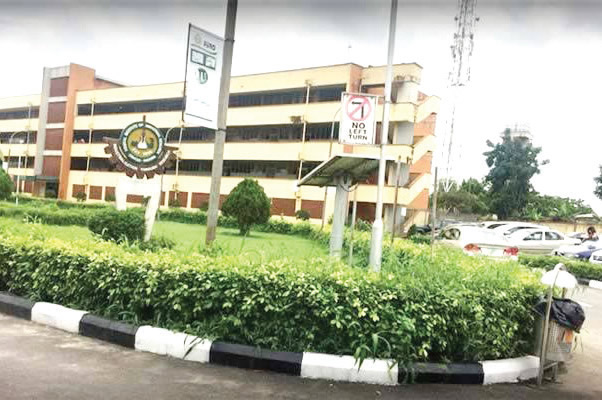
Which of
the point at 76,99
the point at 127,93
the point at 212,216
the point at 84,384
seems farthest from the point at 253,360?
the point at 76,99

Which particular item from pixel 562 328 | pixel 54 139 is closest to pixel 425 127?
pixel 562 328

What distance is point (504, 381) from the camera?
4395 millimetres

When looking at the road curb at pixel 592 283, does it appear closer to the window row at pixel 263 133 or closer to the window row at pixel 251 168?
the window row at pixel 263 133

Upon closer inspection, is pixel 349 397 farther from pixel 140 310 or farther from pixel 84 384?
pixel 140 310

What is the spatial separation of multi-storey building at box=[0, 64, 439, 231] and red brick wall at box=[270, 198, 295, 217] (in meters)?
0.08

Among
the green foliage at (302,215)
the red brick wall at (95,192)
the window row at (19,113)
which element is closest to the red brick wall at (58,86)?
the window row at (19,113)

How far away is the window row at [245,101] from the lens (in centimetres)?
3509

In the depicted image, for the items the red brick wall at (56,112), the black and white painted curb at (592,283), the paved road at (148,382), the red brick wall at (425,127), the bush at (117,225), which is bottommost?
the black and white painted curb at (592,283)

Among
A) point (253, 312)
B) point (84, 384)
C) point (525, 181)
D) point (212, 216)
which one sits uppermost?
point (525, 181)

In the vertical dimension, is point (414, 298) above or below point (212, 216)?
below

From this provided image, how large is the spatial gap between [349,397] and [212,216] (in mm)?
3573

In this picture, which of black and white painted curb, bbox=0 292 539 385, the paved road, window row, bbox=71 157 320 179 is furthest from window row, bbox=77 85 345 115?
the paved road

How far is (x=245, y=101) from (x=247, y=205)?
2238 cm

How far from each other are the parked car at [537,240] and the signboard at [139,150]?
48.1 ft
